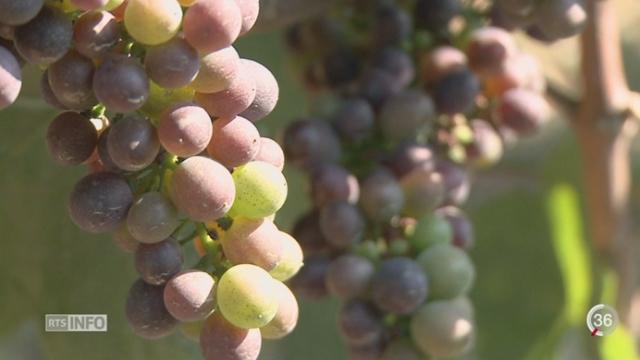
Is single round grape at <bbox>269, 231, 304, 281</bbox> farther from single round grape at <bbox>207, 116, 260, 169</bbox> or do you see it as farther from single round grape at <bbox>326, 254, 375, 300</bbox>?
single round grape at <bbox>326, 254, 375, 300</bbox>

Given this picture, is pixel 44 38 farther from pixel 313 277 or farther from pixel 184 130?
pixel 313 277

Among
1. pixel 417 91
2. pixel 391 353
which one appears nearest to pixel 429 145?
pixel 417 91

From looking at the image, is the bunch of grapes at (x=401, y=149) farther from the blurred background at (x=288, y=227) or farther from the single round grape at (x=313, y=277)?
the blurred background at (x=288, y=227)

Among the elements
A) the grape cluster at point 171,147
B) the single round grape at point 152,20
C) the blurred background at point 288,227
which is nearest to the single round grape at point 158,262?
the grape cluster at point 171,147

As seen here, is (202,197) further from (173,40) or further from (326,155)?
(326,155)

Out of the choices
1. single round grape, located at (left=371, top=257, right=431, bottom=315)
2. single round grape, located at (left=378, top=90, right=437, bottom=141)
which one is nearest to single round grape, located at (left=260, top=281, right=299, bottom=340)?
single round grape, located at (left=371, top=257, right=431, bottom=315)

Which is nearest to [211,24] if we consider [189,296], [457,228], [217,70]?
[217,70]
